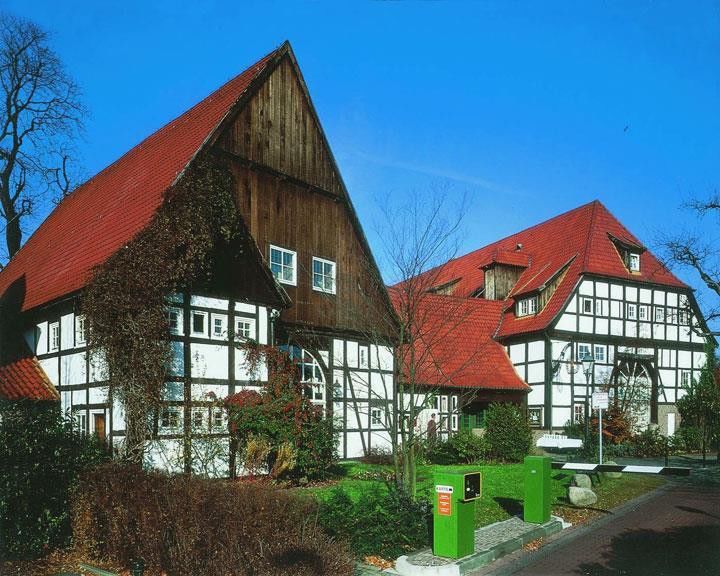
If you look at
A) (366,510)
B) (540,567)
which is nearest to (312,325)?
(366,510)

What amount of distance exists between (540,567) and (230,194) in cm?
1183

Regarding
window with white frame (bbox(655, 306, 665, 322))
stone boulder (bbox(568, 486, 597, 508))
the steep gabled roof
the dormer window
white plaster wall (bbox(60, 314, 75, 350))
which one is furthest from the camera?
window with white frame (bbox(655, 306, 665, 322))

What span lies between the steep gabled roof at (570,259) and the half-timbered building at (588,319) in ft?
0.21

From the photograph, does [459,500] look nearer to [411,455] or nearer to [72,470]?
[411,455]

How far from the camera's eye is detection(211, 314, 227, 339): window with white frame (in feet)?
52.7

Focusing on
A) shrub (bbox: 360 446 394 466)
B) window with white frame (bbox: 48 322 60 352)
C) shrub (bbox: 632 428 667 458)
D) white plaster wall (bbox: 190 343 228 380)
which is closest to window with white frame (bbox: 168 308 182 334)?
white plaster wall (bbox: 190 343 228 380)

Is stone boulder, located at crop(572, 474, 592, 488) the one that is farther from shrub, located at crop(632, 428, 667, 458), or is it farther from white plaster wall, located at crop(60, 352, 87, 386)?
white plaster wall, located at crop(60, 352, 87, 386)

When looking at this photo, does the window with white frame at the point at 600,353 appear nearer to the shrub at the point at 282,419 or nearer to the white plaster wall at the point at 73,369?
the shrub at the point at 282,419

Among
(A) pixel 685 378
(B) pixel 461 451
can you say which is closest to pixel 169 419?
(B) pixel 461 451

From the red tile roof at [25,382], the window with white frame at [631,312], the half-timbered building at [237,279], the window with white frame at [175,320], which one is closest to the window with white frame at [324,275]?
the half-timbered building at [237,279]

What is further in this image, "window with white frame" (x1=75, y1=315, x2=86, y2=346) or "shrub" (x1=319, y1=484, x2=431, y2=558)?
"window with white frame" (x1=75, y1=315, x2=86, y2=346)

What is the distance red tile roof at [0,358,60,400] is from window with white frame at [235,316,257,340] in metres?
4.72

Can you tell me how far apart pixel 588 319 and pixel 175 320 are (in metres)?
20.2

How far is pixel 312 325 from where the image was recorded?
20.1 m
